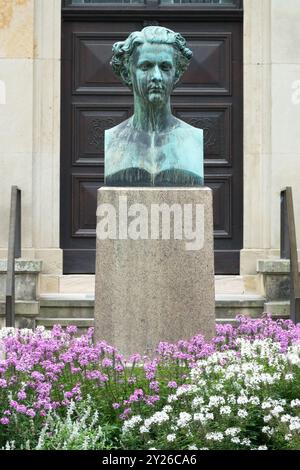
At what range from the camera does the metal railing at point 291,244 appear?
11305mm

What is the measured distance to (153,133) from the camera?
356 inches

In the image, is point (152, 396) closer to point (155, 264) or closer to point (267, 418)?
point (267, 418)

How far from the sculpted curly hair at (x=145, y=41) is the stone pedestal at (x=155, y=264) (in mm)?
937

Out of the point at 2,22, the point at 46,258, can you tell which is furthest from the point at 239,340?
the point at 2,22

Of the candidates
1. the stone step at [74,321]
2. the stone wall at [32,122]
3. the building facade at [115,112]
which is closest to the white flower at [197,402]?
the stone step at [74,321]

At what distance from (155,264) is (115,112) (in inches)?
197

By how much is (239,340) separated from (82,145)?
5438 mm

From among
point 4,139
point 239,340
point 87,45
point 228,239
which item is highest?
point 87,45

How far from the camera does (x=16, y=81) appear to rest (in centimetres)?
1297

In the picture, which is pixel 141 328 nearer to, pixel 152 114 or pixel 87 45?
pixel 152 114

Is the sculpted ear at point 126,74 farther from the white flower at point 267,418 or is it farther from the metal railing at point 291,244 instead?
the white flower at point 267,418

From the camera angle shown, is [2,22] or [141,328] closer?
[141,328]
